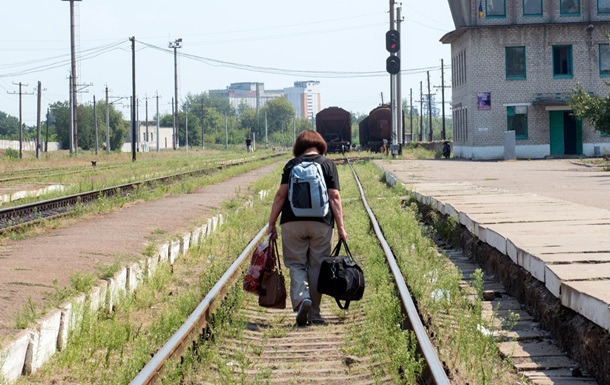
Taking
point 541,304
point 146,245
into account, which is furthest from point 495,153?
point 541,304

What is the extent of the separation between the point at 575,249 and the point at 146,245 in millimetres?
6365

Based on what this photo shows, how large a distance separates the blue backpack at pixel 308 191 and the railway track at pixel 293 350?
1014mm

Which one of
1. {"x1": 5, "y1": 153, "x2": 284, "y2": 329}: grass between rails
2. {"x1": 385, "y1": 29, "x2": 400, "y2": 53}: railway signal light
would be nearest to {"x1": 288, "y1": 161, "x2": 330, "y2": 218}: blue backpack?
{"x1": 5, "y1": 153, "x2": 284, "y2": 329}: grass between rails

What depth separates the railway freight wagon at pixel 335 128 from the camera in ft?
192

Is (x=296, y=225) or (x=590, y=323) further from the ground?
(x=296, y=225)

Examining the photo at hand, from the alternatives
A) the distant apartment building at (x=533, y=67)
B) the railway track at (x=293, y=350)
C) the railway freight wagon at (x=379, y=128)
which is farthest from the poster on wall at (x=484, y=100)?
the railway track at (x=293, y=350)

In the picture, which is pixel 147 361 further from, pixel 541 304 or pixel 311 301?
pixel 541 304

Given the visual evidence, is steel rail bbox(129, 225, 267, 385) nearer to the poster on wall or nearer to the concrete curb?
the concrete curb

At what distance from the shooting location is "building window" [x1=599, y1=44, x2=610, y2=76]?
160 feet

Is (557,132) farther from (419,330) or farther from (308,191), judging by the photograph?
(419,330)

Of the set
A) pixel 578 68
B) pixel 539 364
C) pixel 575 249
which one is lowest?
pixel 539 364

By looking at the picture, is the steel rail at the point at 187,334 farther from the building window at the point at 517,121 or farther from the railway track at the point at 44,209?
the building window at the point at 517,121

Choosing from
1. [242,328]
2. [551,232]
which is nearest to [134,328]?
[242,328]

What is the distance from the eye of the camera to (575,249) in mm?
8984
